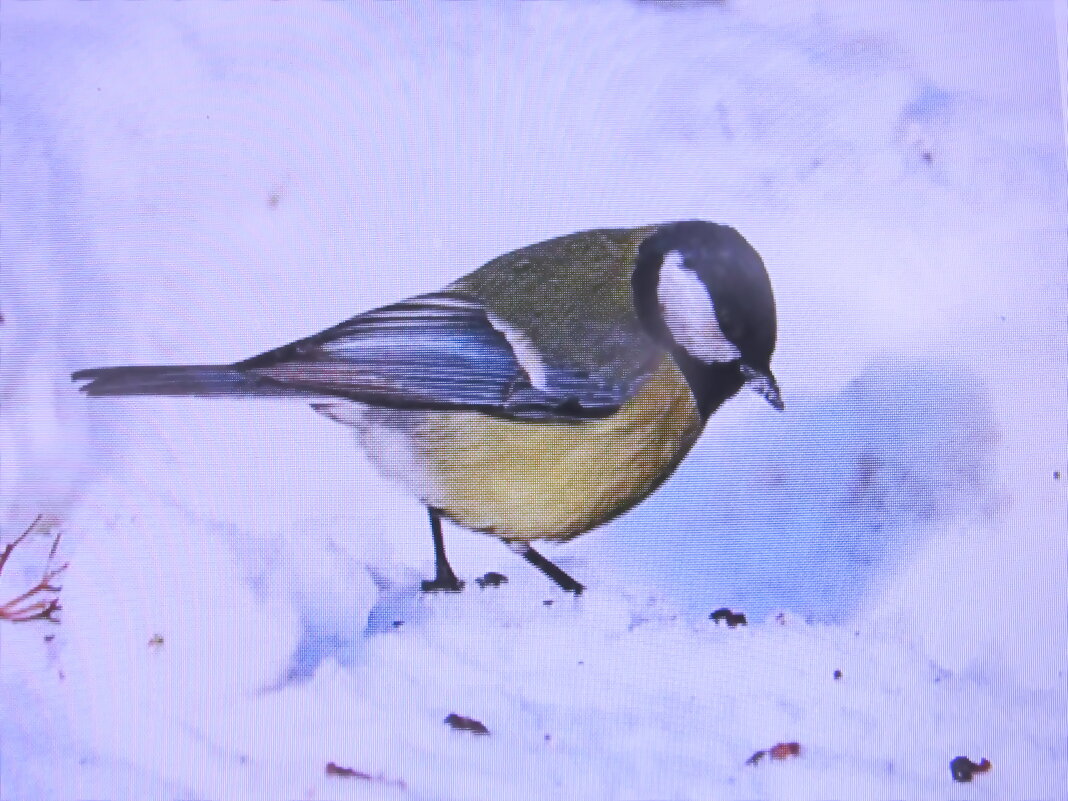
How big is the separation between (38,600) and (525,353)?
40 cm

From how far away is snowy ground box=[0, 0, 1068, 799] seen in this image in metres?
0.59

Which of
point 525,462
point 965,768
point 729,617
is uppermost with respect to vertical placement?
point 525,462

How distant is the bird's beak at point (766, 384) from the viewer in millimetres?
622

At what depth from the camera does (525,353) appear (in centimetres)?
61

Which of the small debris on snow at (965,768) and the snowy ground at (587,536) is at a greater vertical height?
the snowy ground at (587,536)

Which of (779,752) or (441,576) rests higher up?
(441,576)

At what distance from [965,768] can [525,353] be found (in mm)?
443

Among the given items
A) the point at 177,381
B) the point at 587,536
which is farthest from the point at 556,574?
the point at 177,381

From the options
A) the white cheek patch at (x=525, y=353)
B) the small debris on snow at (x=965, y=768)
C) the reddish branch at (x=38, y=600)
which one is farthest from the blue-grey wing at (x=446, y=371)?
the small debris on snow at (x=965, y=768)

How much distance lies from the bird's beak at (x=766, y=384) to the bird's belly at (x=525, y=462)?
0.24 feet

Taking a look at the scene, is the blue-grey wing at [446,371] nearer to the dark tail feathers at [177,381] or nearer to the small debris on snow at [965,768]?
the dark tail feathers at [177,381]

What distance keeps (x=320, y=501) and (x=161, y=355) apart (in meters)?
0.17

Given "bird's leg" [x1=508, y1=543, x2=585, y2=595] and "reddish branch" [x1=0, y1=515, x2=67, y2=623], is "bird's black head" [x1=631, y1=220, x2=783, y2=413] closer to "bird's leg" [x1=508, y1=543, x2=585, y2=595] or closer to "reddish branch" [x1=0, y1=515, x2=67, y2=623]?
"bird's leg" [x1=508, y1=543, x2=585, y2=595]

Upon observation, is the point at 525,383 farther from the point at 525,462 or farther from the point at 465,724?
the point at 465,724
